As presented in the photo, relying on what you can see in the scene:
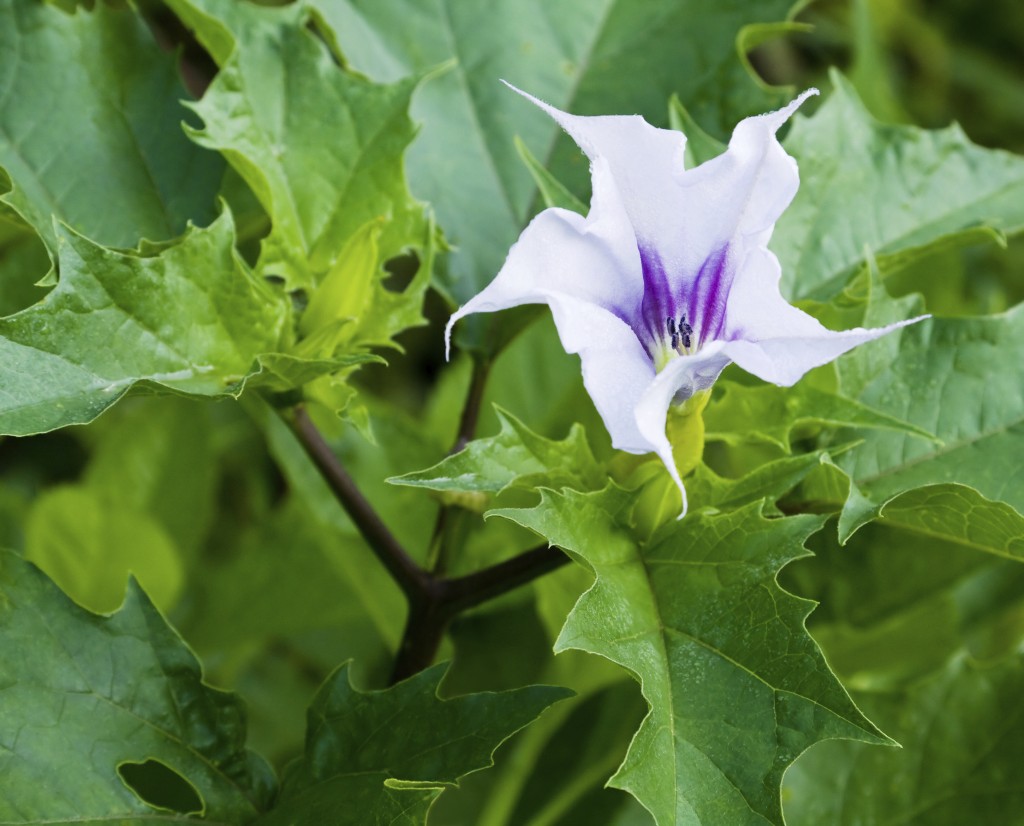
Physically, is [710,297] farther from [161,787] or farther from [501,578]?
[161,787]

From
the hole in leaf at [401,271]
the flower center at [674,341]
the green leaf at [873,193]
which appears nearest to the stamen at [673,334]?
the flower center at [674,341]

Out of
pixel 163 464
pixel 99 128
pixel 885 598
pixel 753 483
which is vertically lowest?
pixel 885 598

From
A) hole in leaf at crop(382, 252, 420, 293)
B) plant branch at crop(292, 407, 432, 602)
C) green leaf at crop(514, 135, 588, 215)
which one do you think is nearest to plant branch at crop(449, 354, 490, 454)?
plant branch at crop(292, 407, 432, 602)

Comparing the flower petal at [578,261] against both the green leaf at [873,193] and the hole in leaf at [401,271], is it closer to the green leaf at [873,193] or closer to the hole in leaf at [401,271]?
the green leaf at [873,193]

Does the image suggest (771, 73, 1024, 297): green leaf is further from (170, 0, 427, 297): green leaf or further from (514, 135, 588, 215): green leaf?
(170, 0, 427, 297): green leaf

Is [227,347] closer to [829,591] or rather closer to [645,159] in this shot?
[645,159]

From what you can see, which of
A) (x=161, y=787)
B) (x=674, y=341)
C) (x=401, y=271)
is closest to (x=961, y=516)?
(x=674, y=341)

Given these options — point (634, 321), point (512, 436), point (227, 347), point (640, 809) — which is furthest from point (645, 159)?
point (640, 809)
